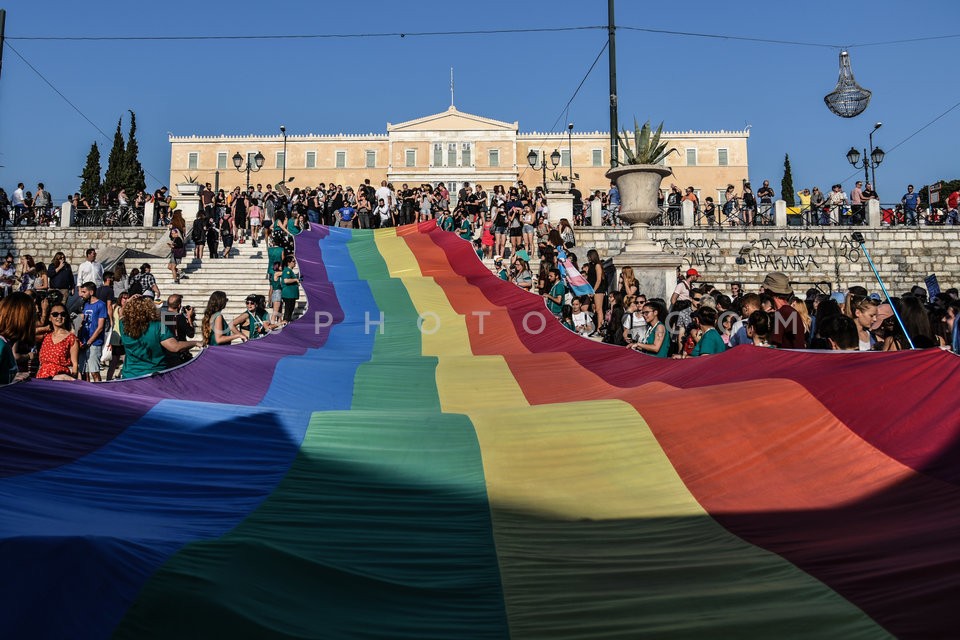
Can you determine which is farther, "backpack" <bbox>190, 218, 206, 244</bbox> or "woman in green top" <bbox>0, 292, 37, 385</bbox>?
"backpack" <bbox>190, 218, 206, 244</bbox>

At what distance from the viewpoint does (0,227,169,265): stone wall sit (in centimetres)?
2481

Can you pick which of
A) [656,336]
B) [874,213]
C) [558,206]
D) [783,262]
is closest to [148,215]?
[558,206]

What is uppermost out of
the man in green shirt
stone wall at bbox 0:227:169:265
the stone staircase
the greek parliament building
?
the greek parliament building

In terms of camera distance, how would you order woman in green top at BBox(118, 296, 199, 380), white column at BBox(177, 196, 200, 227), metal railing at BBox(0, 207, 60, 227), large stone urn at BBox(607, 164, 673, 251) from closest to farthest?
woman in green top at BBox(118, 296, 199, 380)
large stone urn at BBox(607, 164, 673, 251)
white column at BBox(177, 196, 200, 227)
metal railing at BBox(0, 207, 60, 227)

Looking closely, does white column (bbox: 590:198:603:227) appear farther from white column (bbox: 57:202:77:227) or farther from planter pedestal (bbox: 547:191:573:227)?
white column (bbox: 57:202:77:227)

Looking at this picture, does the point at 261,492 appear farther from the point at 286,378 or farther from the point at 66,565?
the point at 286,378

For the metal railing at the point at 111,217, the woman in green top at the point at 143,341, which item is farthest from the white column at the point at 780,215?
the woman in green top at the point at 143,341

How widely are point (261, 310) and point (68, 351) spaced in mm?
4845

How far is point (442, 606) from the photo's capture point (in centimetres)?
318

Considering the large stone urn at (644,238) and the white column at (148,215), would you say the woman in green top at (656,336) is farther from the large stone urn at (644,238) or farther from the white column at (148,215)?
the white column at (148,215)

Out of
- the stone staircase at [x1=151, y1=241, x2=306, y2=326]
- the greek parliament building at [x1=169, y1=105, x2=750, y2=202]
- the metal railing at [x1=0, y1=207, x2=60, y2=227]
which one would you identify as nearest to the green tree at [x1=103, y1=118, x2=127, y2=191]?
the greek parliament building at [x1=169, y1=105, x2=750, y2=202]

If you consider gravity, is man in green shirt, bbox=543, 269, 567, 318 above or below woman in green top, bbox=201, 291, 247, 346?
above

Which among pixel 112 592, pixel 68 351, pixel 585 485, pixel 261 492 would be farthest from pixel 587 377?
pixel 112 592

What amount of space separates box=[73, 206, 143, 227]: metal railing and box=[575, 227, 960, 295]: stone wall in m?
14.0
